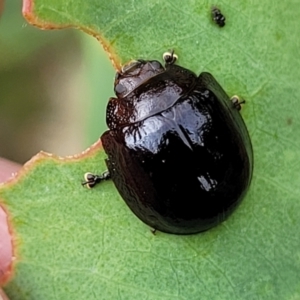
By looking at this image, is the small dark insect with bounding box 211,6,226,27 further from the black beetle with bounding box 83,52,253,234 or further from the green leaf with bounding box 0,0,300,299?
the black beetle with bounding box 83,52,253,234

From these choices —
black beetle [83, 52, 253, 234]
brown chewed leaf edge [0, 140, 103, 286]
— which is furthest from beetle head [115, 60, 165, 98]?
brown chewed leaf edge [0, 140, 103, 286]

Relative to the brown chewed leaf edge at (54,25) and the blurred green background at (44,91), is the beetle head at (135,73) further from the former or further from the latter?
the blurred green background at (44,91)

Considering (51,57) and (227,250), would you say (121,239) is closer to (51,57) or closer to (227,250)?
(227,250)

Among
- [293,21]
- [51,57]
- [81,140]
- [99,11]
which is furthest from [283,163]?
[51,57]

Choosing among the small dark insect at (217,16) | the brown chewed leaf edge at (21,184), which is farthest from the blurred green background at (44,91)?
the small dark insect at (217,16)

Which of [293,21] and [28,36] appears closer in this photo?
[293,21]
